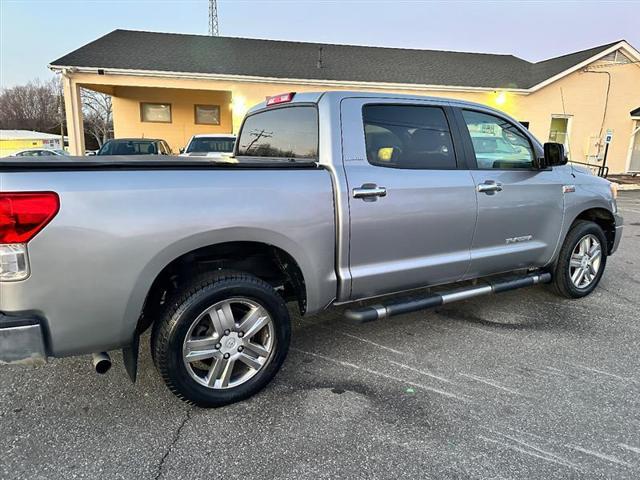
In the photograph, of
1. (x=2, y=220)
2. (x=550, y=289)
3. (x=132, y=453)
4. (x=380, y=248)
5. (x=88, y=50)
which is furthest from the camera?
(x=88, y=50)

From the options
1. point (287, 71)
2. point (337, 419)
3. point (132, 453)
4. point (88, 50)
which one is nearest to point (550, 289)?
point (337, 419)

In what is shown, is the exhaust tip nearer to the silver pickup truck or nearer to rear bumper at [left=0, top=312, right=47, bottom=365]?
the silver pickup truck

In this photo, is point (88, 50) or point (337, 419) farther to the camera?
point (88, 50)

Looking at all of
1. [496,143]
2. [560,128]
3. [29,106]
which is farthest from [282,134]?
[29,106]

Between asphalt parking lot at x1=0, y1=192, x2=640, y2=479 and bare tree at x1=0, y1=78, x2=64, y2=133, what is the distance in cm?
8048

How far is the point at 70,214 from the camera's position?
2082 mm

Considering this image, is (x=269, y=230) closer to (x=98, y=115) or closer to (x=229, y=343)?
(x=229, y=343)

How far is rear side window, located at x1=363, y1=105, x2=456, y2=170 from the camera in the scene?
315cm

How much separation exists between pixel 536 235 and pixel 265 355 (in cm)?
271

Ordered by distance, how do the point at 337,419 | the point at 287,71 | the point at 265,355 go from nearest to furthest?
the point at 337,419
the point at 265,355
the point at 287,71

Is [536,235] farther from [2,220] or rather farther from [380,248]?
[2,220]

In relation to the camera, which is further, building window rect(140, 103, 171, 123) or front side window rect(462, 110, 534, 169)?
building window rect(140, 103, 171, 123)

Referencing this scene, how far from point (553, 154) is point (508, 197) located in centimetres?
58

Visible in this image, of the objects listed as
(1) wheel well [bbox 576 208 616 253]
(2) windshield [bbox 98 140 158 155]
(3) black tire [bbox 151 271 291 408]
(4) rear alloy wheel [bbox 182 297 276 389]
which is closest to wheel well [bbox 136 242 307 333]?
(3) black tire [bbox 151 271 291 408]
